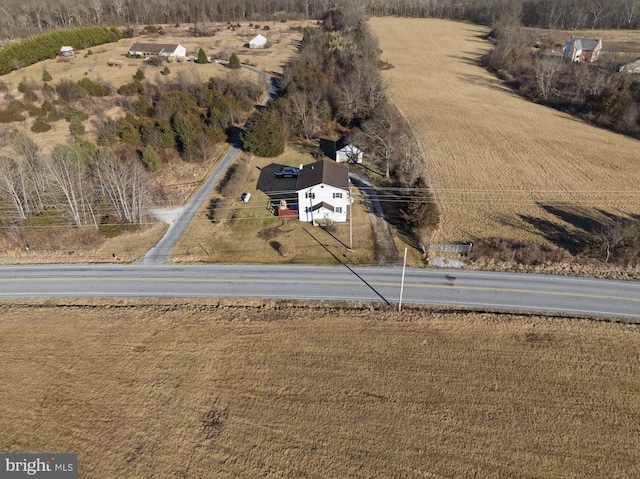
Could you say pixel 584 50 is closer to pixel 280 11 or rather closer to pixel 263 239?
pixel 263 239

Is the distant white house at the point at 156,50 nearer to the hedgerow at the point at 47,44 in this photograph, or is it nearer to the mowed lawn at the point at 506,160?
the hedgerow at the point at 47,44

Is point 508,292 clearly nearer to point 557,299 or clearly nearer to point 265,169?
point 557,299

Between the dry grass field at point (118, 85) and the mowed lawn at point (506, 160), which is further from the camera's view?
the mowed lawn at point (506, 160)

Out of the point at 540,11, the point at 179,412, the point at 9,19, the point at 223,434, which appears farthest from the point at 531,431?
the point at 9,19

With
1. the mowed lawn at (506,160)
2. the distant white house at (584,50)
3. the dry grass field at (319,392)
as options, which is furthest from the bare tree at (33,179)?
the distant white house at (584,50)

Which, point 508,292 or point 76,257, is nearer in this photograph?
point 508,292

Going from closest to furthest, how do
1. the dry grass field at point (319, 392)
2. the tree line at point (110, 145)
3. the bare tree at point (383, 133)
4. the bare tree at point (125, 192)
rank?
1. the dry grass field at point (319, 392)
2. the bare tree at point (125, 192)
3. the tree line at point (110, 145)
4. the bare tree at point (383, 133)

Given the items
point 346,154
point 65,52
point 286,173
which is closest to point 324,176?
point 286,173

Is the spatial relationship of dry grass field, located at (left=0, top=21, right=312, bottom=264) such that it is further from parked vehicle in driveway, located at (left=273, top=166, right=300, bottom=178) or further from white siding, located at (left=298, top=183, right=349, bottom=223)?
white siding, located at (left=298, top=183, right=349, bottom=223)
